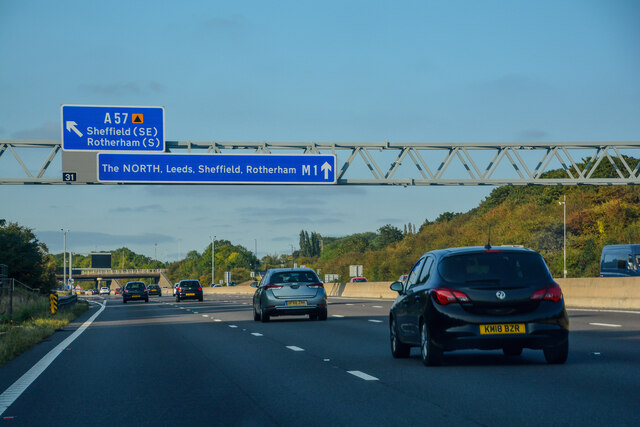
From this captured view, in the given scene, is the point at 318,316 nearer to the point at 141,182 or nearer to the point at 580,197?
the point at 141,182

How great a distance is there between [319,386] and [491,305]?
267cm

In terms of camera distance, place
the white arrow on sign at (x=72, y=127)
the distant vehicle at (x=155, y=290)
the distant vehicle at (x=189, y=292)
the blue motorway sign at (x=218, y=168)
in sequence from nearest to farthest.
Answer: the white arrow on sign at (x=72, y=127), the blue motorway sign at (x=218, y=168), the distant vehicle at (x=189, y=292), the distant vehicle at (x=155, y=290)

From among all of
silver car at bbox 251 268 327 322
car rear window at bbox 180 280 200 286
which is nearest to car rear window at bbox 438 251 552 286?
silver car at bbox 251 268 327 322

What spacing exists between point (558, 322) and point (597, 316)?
14663mm

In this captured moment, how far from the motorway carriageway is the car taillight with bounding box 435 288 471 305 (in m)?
0.87

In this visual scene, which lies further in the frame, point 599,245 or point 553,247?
point 553,247

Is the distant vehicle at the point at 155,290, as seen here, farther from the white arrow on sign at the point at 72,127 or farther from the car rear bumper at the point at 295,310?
the car rear bumper at the point at 295,310

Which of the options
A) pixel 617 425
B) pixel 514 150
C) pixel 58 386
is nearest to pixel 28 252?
pixel 514 150

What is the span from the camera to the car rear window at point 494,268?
12.9m

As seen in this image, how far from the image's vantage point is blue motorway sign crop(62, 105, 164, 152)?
129ft

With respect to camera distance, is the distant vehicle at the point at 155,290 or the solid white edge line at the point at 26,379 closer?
the solid white edge line at the point at 26,379

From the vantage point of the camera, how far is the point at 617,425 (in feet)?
26.2

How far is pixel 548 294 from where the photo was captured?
42.1 feet

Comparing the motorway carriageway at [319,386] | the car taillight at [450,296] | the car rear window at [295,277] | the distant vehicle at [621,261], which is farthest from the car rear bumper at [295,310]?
the distant vehicle at [621,261]
